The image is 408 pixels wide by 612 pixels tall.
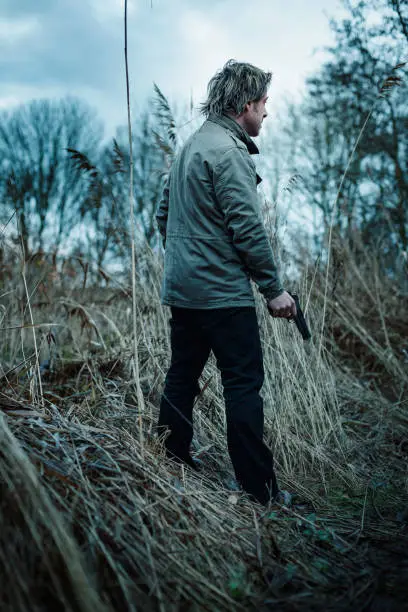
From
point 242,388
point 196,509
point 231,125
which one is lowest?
point 196,509

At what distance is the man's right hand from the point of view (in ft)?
6.47

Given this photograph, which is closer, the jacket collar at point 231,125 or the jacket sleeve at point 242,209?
the jacket sleeve at point 242,209

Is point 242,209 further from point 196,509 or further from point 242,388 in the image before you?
point 196,509

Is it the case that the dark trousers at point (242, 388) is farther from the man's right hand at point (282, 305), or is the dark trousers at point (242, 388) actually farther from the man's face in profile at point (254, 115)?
the man's face in profile at point (254, 115)

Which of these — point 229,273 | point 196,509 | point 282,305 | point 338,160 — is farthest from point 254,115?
point 338,160

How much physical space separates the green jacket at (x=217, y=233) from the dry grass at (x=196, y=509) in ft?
2.12

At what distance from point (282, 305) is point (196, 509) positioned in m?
0.84

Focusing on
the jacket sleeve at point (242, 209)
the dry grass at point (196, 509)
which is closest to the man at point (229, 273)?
the jacket sleeve at point (242, 209)

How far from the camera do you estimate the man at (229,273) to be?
6.28 ft

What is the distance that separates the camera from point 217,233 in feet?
6.48

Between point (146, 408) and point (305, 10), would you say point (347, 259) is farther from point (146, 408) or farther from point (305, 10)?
point (146, 408)

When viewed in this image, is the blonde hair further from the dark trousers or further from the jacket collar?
the dark trousers

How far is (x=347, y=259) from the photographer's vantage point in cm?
504

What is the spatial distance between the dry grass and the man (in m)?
0.23
